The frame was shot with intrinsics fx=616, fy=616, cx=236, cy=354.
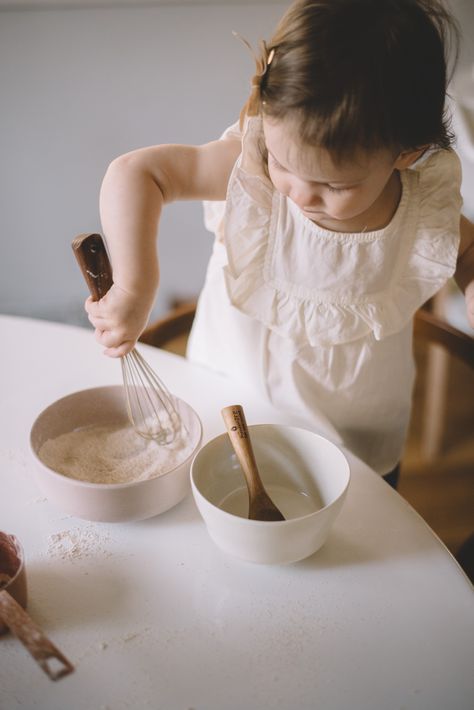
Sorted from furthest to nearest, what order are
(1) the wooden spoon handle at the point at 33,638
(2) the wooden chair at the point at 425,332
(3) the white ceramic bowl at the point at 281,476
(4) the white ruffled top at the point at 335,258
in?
(2) the wooden chair at the point at 425,332 < (4) the white ruffled top at the point at 335,258 < (3) the white ceramic bowl at the point at 281,476 < (1) the wooden spoon handle at the point at 33,638

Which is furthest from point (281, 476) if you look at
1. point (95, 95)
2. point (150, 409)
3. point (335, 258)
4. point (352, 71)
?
point (95, 95)

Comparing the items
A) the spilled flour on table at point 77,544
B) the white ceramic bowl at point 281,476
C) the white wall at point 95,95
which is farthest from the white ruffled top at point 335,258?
the white wall at point 95,95

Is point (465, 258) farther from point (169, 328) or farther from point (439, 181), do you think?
point (169, 328)

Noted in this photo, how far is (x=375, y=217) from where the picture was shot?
Result: 75 centimetres

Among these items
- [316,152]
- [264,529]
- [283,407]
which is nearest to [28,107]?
[283,407]

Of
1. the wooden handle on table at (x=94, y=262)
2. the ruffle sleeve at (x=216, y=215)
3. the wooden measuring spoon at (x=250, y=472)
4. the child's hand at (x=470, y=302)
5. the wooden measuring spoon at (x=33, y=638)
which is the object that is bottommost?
the child's hand at (x=470, y=302)

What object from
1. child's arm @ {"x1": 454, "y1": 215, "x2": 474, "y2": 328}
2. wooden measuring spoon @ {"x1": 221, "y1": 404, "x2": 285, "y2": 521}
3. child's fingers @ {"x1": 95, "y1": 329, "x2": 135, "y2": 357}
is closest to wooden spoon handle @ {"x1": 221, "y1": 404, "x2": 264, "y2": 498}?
wooden measuring spoon @ {"x1": 221, "y1": 404, "x2": 285, "y2": 521}

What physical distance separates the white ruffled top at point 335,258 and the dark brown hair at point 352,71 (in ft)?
0.55

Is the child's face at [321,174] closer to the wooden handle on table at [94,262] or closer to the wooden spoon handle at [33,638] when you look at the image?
the wooden handle on table at [94,262]

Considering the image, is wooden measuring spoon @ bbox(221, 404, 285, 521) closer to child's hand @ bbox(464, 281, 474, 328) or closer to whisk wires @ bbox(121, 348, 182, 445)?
whisk wires @ bbox(121, 348, 182, 445)

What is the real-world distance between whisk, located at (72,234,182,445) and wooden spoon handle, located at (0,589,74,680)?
243mm

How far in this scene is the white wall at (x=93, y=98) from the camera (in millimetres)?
1553

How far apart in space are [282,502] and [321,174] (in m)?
0.32

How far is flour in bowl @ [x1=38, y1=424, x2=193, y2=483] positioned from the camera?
1.99ft
